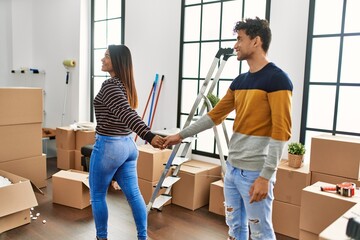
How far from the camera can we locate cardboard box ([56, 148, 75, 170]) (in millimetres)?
4480

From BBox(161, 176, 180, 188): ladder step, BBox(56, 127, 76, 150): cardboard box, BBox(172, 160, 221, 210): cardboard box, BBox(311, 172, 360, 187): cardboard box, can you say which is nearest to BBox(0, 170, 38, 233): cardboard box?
BBox(161, 176, 180, 188): ladder step

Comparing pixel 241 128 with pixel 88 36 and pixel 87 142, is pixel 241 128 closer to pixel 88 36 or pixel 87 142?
pixel 87 142

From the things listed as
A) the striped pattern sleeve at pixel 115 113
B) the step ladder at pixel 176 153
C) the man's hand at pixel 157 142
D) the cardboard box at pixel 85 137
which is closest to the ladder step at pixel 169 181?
the step ladder at pixel 176 153

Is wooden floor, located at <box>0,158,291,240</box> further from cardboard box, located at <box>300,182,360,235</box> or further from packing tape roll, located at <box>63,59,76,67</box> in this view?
packing tape roll, located at <box>63,59,76,67</box>

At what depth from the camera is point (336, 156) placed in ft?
7.91

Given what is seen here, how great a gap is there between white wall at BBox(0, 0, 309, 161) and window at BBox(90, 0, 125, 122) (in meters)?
0.12

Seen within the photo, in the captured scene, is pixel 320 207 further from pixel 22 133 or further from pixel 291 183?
pixel 22 133

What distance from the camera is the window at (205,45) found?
11.3ft

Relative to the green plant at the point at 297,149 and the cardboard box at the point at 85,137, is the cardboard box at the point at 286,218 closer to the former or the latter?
the green plant at the point at 297,149

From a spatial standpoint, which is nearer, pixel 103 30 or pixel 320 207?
pixel 320 207

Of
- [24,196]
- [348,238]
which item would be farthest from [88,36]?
[348,238]

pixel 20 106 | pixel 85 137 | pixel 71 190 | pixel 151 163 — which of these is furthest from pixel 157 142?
pixel 85 137

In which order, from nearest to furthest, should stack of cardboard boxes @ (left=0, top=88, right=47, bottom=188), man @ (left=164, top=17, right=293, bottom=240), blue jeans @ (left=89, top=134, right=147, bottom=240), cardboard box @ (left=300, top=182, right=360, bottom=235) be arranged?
man @ (left=164, top=17, right=293, bottom=240), blue jeans @ (left=89, top=134, right=147, bottom=240), cardboard box @ (left=300, top=182, right=360, bottom=235), stack of cardboard boxes @ (left=0, top=88, right=47, bottom=188)

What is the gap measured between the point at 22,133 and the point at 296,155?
110 inches
